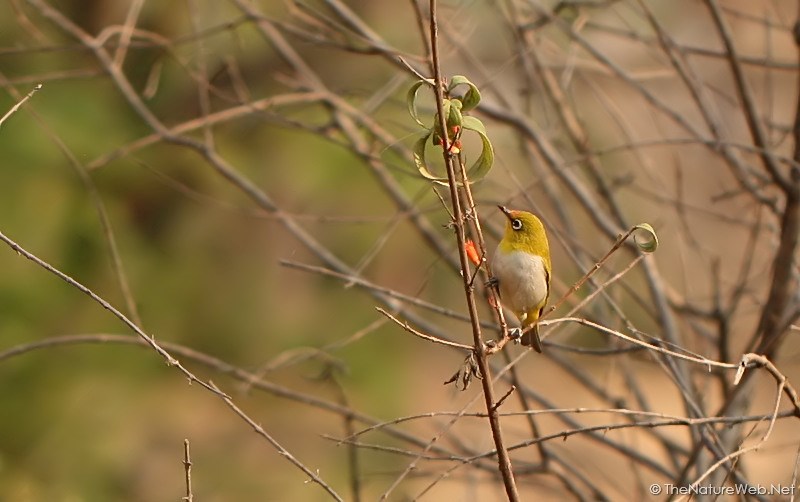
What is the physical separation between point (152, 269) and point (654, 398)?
4218 millimetres

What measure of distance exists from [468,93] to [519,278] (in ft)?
3.29

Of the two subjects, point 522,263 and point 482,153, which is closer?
point 482,153

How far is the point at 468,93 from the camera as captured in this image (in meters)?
1.21

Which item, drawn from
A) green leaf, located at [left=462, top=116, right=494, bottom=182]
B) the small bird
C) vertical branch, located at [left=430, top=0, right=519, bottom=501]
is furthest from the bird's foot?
the small bird

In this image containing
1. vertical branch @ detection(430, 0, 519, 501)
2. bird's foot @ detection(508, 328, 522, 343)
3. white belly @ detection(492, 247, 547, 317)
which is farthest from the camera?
white belly @ detection(492, 247, 547, 317)

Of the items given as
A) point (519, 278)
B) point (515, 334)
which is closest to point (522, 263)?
point (519, 278)

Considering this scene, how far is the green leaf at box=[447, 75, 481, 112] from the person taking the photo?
1154 millimetres

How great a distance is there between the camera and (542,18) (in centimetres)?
269

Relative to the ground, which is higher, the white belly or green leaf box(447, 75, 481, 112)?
the white belly

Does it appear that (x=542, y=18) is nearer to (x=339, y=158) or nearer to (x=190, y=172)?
(x=339, y=158)

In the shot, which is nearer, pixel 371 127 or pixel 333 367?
pixel 333 367

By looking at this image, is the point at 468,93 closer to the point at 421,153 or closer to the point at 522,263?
the point at 421,153

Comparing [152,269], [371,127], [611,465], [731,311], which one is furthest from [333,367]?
[611,465]

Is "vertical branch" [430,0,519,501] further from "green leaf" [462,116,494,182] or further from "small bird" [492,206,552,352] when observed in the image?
"small bird" [492,206,552,352]
